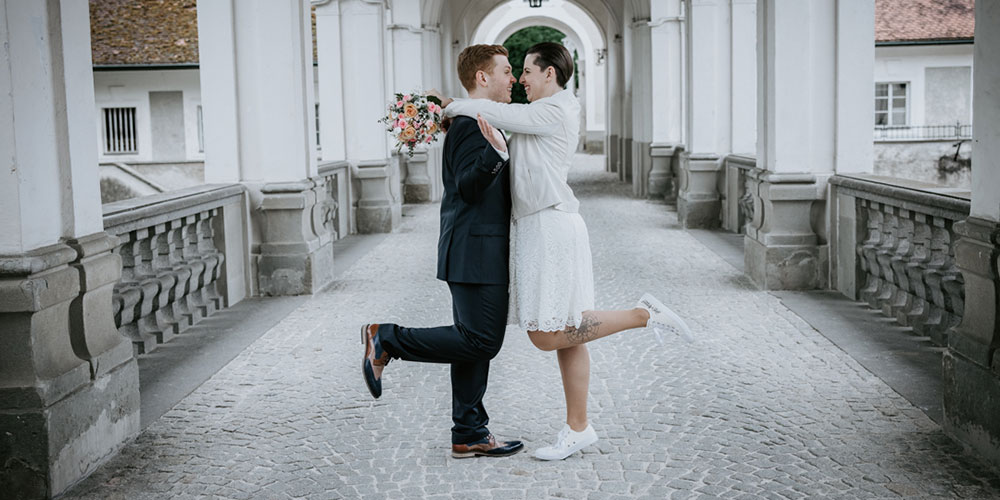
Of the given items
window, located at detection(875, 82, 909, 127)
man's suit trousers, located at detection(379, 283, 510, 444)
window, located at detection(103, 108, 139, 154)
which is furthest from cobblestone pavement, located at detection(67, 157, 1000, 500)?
window, located at detection(875, 82, 909, 127)

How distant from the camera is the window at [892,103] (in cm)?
3428

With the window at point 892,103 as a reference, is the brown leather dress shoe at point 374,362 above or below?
below

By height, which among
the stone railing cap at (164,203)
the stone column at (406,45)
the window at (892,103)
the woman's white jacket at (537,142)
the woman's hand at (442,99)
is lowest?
the stone railing cap at (164,203)

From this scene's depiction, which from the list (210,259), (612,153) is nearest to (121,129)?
(612,153)

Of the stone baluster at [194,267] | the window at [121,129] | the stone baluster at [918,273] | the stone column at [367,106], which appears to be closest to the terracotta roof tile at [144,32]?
the window at [121,129]

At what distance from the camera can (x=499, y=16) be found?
45.7m

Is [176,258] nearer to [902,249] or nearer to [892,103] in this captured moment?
[902,249]

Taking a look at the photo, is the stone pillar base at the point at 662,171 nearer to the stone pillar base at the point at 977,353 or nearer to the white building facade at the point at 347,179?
the white building facade at the point at 347,179

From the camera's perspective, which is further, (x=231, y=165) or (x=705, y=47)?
(x=705, y=47)

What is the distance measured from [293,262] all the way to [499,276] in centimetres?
576

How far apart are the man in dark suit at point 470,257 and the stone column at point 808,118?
5.73m

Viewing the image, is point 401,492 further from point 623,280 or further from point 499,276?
point 623,280

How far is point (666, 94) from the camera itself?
837 inches

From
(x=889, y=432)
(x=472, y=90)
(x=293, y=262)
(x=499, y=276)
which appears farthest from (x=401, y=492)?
(x=293, y=262)
